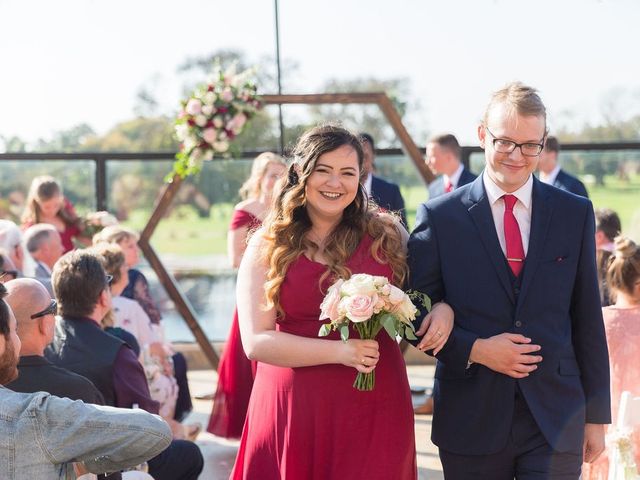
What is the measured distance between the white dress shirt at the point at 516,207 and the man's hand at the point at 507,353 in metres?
0.35

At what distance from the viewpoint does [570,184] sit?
26.9ft

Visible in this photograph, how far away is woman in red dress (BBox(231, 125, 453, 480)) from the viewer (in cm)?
402

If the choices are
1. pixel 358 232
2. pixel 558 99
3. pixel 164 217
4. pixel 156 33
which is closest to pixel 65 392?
pixel 358 232

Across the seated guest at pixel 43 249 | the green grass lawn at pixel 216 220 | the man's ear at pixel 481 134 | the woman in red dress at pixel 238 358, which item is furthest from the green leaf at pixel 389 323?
the green grass lawn at pixel 216 220

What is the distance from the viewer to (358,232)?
4.20m

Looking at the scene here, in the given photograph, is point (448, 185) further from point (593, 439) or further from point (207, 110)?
point (593, 439)

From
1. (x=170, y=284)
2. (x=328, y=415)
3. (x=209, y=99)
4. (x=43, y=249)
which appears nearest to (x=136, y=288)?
(x=43, y=249)

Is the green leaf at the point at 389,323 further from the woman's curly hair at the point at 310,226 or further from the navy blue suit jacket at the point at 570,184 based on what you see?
the navy blue suit jacket at the point at 570,184

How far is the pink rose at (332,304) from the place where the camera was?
3805mm

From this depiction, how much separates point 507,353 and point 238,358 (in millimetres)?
3567

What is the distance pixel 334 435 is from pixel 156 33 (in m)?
15.2

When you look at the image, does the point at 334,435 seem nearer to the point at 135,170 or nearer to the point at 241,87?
the point at 241,87

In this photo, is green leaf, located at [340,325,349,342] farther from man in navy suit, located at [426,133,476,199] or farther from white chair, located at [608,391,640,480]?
man in navy suit, located at [426,133,476,199]

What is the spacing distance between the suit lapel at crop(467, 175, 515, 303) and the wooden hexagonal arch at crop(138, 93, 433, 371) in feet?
15.2
